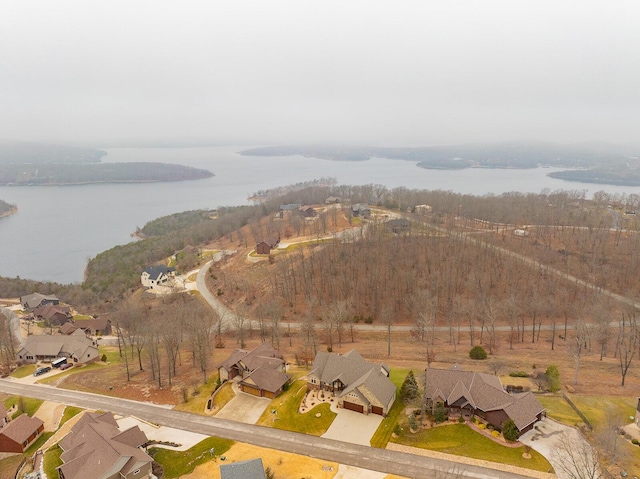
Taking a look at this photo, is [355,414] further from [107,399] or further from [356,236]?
[356,236]

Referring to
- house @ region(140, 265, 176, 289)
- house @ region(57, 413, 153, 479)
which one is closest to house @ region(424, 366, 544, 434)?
house @ region(57, 413, 153, 479)

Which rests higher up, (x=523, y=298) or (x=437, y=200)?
(x=437, y=200)

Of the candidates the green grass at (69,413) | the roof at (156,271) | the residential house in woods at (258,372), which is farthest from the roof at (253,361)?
the roof at (156,271)

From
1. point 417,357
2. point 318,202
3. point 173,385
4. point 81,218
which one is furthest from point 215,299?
point 81,218

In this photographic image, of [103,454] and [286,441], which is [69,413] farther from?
[286,441]

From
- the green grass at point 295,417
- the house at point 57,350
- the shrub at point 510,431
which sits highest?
the shrub at point 510,431

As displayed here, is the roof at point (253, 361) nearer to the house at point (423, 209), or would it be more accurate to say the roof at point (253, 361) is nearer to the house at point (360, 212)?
the house at point (360, 212)
